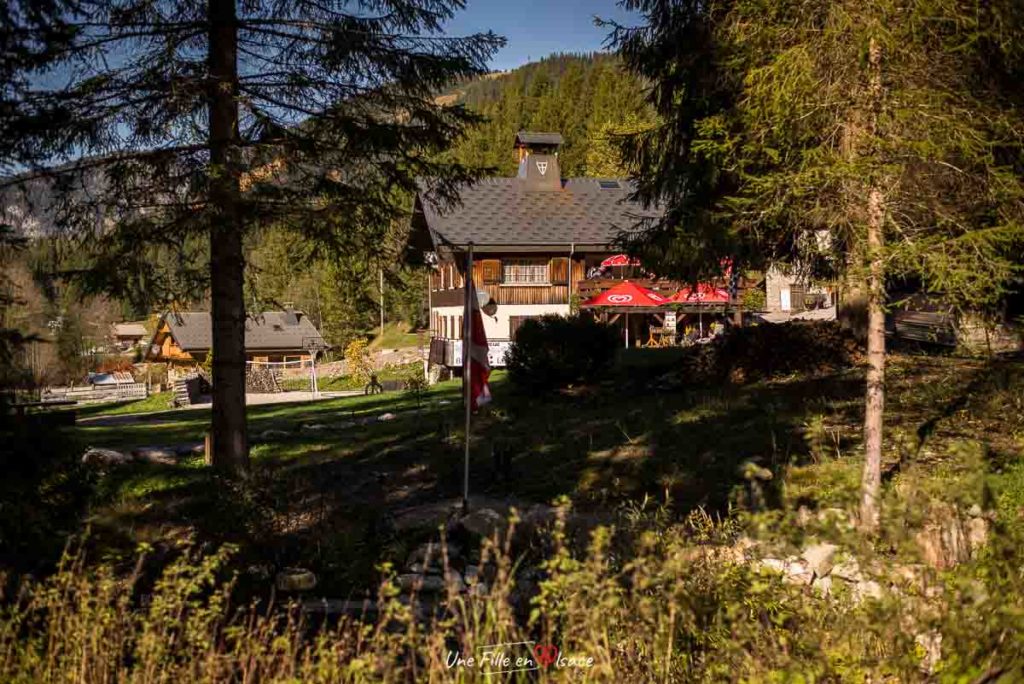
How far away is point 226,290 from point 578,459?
15.9ft

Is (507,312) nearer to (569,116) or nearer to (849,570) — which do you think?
(849,570)

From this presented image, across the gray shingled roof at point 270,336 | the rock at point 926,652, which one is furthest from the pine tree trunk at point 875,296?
the gray shingled roof at point 270,336

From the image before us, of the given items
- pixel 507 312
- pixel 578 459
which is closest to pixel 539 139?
pixel 507 312

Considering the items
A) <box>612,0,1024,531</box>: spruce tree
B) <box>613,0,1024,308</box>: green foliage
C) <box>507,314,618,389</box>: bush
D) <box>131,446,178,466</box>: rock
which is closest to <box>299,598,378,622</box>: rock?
<box>612,0,1024,531</box>: spruce tree

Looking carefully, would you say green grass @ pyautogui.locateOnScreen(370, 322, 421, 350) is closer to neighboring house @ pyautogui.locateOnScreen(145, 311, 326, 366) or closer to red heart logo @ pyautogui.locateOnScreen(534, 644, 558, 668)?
neighboring house @ pyautogui.locateOnScreen(145, 311, 326, 366)

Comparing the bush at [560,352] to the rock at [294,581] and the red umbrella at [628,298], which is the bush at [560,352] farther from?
the rock at [294,581]

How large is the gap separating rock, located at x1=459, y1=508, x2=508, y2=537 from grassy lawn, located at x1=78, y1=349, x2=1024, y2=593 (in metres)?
0.69

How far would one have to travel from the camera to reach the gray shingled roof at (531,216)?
117 ft

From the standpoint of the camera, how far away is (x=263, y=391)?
36.3 metres

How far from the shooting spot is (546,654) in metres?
4.16

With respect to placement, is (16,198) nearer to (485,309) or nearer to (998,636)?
(998,636)

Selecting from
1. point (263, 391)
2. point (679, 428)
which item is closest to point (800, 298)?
point (263, 391)

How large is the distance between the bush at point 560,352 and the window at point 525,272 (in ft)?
63.5

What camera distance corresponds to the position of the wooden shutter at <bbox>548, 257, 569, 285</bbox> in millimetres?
36688
